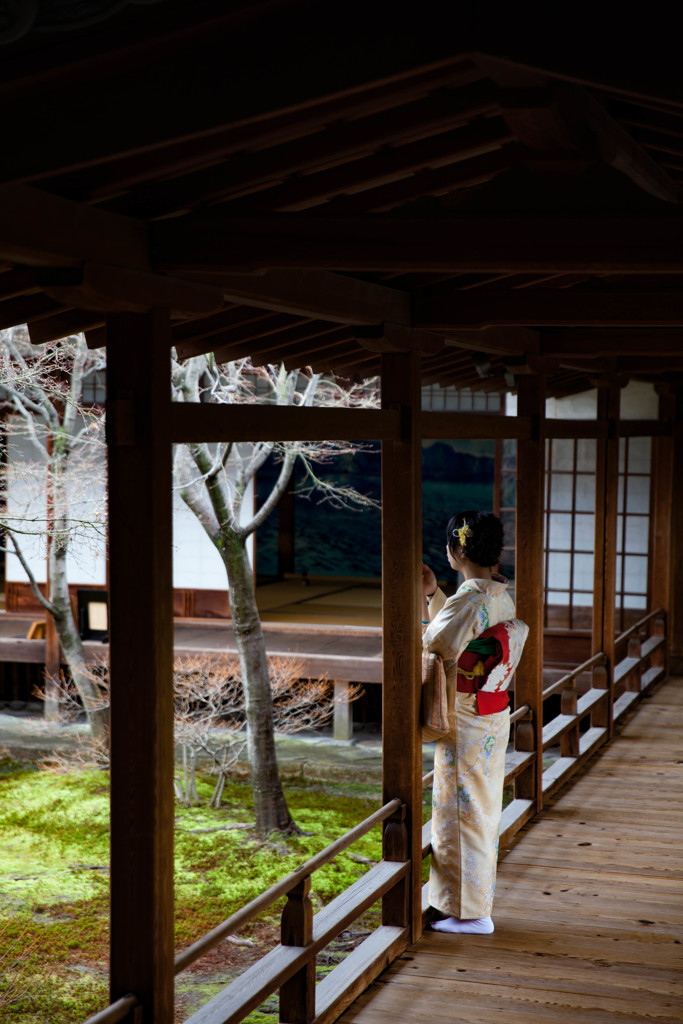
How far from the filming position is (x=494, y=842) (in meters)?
3.94

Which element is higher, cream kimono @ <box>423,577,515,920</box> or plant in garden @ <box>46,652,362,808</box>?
cream kimono @ <box>423,577,515,920</box>

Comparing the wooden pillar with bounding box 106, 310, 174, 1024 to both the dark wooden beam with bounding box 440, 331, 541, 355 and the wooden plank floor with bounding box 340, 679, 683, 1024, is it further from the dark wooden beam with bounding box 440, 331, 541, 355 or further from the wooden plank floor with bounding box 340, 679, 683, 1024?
the dark wooden beam with bounding box 440, 331, 541, 355

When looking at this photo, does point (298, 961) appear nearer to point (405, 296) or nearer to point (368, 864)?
point (405, 296)

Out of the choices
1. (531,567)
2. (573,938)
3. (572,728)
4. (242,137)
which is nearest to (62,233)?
(242,137)

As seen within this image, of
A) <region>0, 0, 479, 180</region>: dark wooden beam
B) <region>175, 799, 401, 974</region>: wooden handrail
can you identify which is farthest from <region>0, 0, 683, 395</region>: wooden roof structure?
<region>175, 799, 401, 974</region>: wooden handrail

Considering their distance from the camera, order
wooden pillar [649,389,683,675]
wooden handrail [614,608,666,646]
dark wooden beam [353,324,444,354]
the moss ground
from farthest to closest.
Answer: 1. wooden pillar [649,389,683,675]
2. wooden handrail [614,608,666,646]
3. the moss ground
4. dark wooden beam [353,324,444,354]

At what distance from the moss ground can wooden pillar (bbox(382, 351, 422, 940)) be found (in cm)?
330

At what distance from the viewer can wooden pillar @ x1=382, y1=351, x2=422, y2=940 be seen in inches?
149

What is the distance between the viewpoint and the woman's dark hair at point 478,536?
12.4 feet

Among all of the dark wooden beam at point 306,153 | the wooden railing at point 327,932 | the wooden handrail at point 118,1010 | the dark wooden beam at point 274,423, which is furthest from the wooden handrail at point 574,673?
the dark wooden beam at point 306,153

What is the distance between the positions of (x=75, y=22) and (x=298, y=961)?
241cm

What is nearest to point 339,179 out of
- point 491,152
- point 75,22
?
point 491,152

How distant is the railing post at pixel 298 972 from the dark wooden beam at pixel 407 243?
173 cm

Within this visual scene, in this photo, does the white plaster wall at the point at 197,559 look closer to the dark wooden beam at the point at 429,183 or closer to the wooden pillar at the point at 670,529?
the wooden pillar at the point at 670,529
